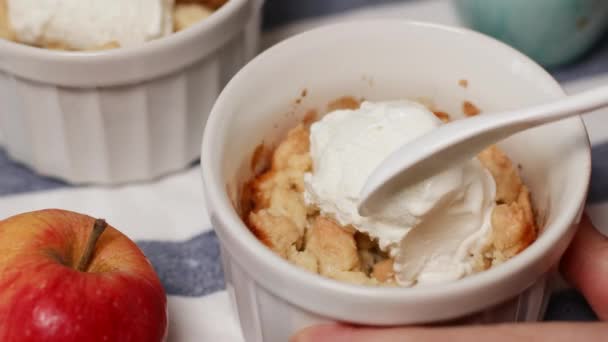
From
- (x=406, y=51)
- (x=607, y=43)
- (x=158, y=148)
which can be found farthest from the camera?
(x=607, y=43)

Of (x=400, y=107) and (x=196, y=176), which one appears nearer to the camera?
(x=400, y=107)

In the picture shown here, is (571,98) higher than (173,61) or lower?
higher

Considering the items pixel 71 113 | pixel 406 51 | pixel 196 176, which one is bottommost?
Answer: pixel 196 176

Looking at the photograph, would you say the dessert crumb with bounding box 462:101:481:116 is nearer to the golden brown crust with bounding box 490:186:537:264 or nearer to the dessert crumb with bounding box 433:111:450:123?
the dessert crumb with bounding box 433:111:450:123

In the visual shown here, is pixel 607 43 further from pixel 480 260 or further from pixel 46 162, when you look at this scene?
pixel 46 162

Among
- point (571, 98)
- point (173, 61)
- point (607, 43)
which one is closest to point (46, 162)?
point (173, 61)

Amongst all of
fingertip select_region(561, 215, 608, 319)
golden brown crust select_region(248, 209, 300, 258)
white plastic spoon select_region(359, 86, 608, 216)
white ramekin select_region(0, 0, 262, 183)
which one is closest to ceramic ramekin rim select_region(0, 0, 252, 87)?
white ramekin select_region(0, 0, 262, 183)

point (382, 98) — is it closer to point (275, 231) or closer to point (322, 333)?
point (275, 231)

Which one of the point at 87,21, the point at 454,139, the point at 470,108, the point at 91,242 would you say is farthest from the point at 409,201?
the point at 87,21
